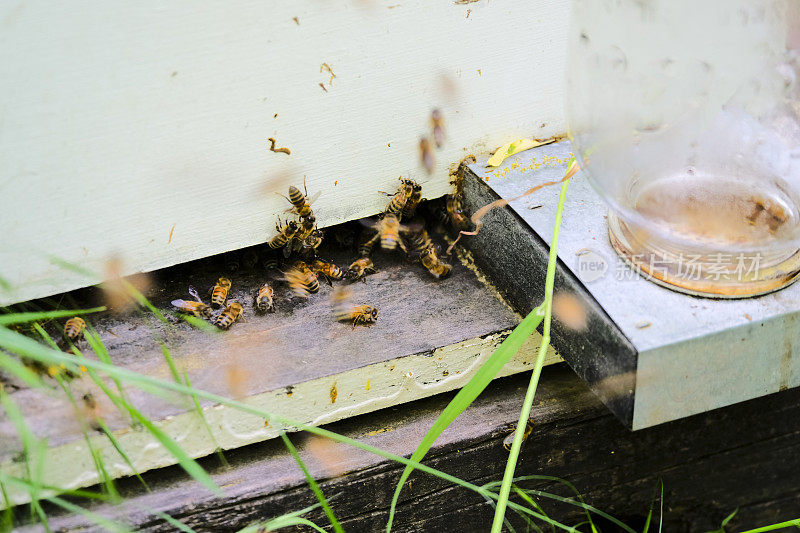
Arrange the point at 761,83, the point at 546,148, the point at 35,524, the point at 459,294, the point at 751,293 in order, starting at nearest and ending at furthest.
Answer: the point at 751,293 → the point at 35,524 → the point at 761,83 → the point at 459,294 → the point at 546,148

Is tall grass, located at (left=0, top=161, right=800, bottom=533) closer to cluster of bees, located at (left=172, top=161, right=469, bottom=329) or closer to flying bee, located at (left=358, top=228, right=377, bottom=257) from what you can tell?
cluster of bees, located at (left=172, top=161, right=469, bottom=329)

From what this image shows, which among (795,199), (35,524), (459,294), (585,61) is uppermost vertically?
Answer: (585,61)

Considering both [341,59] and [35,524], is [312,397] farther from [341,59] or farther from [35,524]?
[341,59]

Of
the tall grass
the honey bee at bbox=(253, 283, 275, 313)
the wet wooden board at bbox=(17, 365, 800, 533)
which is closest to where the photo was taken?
the tall grass

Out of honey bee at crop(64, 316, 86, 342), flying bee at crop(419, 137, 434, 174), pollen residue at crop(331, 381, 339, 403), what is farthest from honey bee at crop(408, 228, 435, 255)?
honey bee at crop(64, 316, 86, 342)

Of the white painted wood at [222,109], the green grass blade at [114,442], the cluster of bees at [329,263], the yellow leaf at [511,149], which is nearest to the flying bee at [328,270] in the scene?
the cluster of bees at [329,263]

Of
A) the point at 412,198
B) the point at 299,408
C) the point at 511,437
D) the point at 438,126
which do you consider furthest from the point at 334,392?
the point at 438,126

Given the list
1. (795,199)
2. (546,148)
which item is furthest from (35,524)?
(795,199)
